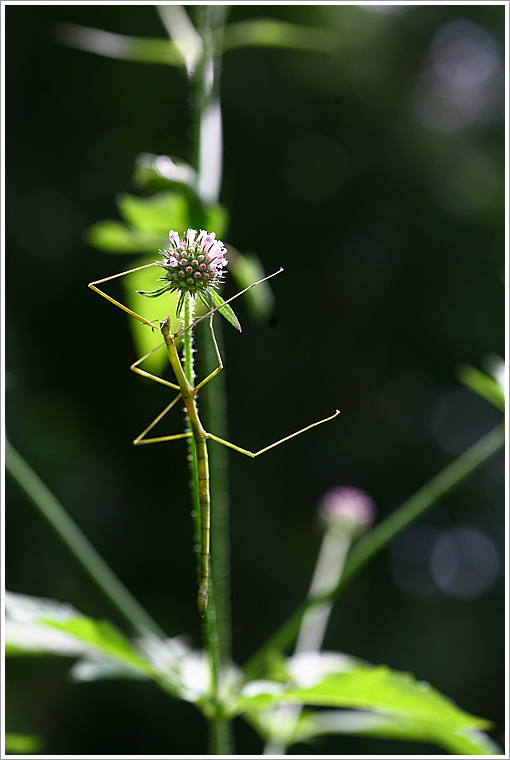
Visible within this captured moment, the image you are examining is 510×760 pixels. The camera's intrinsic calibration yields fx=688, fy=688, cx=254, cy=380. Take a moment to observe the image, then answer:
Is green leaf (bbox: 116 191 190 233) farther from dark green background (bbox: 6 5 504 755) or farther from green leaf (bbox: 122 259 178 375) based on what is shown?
dark green background (bbox: 6 5 504 755)

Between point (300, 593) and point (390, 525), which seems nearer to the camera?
point (390, 525)

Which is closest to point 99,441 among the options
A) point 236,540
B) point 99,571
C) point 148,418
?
point 148,418

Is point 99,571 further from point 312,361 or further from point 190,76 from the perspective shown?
point 312,361

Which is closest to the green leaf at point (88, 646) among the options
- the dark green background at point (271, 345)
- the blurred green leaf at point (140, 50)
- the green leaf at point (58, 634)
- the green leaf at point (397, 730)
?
the green leaf at point (58, 634)

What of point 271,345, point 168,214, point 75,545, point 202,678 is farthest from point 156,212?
point 271,345

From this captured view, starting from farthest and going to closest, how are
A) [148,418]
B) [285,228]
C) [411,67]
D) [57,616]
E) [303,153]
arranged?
[411,67], [303,153], [285,228], [148,418], [57,616]

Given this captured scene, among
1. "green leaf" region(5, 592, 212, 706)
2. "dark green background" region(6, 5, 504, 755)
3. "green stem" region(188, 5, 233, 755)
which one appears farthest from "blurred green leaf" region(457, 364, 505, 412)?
"dark green background" region(6, 5, 504, 755)
